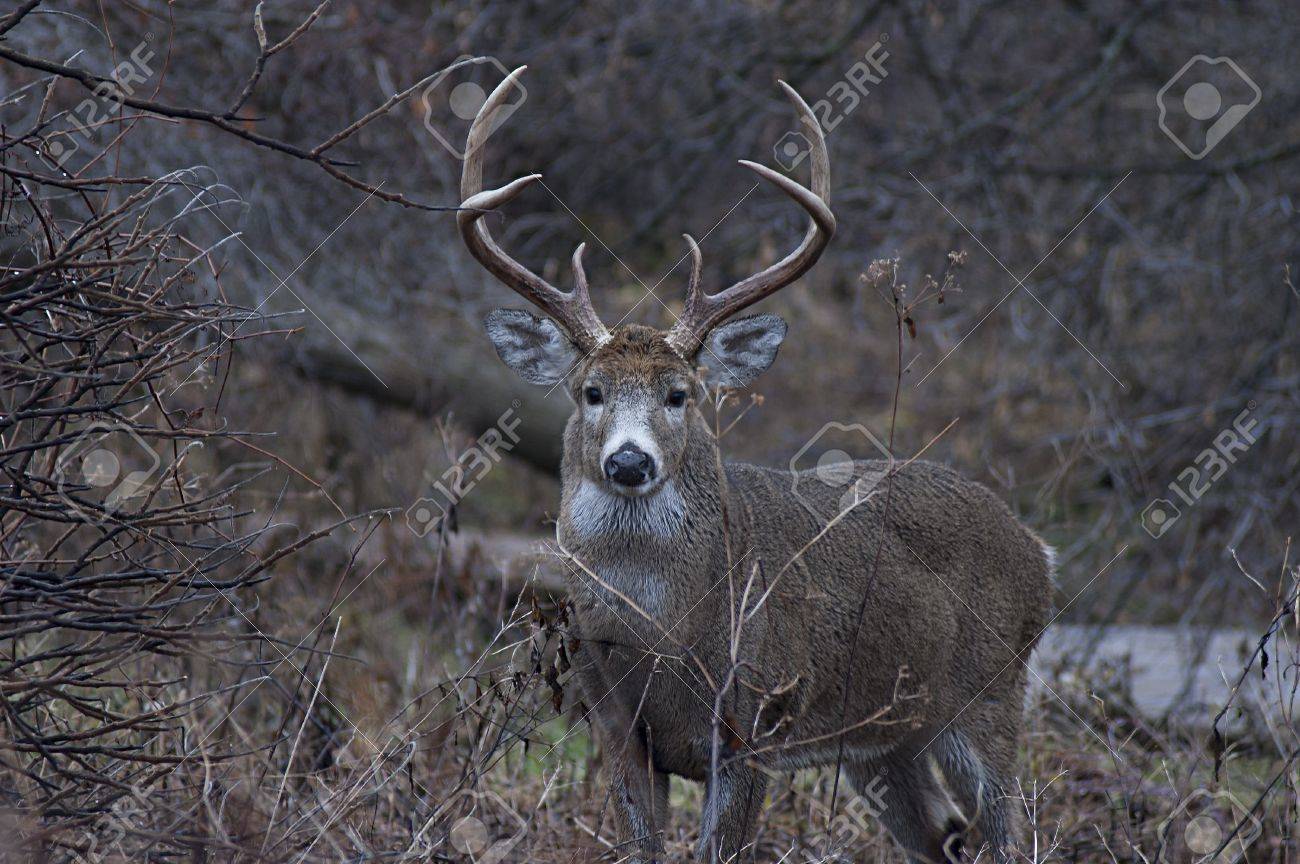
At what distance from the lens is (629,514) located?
17.3 ft

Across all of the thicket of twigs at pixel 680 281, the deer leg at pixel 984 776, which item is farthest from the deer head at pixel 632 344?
the deer leg at pixel 984 776

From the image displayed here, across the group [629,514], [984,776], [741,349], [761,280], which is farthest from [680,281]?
[629,514]

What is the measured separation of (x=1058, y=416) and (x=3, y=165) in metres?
10.7

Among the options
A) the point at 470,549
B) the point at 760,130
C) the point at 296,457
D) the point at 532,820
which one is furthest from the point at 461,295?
the point at 532,820

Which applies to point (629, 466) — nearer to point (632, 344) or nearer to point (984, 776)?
point (632, 344)

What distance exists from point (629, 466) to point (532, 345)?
1046 millimetres

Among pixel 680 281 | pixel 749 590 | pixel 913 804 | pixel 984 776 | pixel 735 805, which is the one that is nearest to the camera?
pixel 749 590

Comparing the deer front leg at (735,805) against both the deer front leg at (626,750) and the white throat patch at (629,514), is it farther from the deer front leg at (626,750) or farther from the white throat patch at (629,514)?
the white throat patch at (629,514)

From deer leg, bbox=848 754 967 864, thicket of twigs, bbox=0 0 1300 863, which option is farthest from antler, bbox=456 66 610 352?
Answer: deer leg, bbox=848 754 967 864

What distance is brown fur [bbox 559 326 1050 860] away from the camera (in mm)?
5012

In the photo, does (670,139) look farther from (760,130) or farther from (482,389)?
(482,389)

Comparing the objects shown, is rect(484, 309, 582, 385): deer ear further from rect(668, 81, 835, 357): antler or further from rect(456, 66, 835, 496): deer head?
rect(668, 81, 835, 357): antler

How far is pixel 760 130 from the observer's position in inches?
476

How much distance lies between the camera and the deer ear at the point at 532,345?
5766 millimetres
